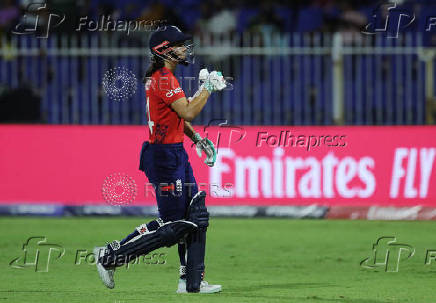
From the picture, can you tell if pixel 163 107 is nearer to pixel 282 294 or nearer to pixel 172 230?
pixel 172 230

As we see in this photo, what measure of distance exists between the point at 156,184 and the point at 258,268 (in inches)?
99.0

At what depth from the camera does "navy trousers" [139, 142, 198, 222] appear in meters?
9.33

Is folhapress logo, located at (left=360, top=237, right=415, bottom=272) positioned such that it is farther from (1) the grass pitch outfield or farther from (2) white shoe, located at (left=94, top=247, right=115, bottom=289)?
(2) white shoe, located at (left=94, top=247, right=115, bottom=289)

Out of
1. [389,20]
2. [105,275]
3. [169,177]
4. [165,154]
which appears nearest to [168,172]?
[169,177]

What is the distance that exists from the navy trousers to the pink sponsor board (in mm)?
5511

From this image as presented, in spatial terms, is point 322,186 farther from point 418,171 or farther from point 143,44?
point 143,44

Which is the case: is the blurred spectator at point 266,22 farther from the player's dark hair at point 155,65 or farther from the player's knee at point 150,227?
the player's knee at point 150,227

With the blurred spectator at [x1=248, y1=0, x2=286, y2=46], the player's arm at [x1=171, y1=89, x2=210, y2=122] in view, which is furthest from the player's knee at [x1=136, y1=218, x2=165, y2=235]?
the blurred spectator at [x1=248, y1=0, x2=286, y2=46]

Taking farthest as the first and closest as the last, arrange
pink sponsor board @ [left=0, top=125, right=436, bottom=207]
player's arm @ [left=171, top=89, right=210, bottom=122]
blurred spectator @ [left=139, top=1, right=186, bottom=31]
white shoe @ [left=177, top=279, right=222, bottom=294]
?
blurred spectator @ [left=139, top=1, right=186, bottom=31] → pink sponsor board @ [left=0, top=125, right=436, bottom=207] → white shoe @ [left=177, top=279, right=222, bottom=294] → player's arm @ [left=171, top=89, right=210, bottom=122]

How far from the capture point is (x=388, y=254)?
12.2 meters

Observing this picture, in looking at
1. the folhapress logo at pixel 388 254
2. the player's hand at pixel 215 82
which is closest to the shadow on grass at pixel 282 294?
the folhapress logo at pixel 388 254

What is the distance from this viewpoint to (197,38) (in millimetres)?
17984

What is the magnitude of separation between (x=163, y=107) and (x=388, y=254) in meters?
4.26

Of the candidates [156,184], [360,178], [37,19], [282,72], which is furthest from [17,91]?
[156,184]
